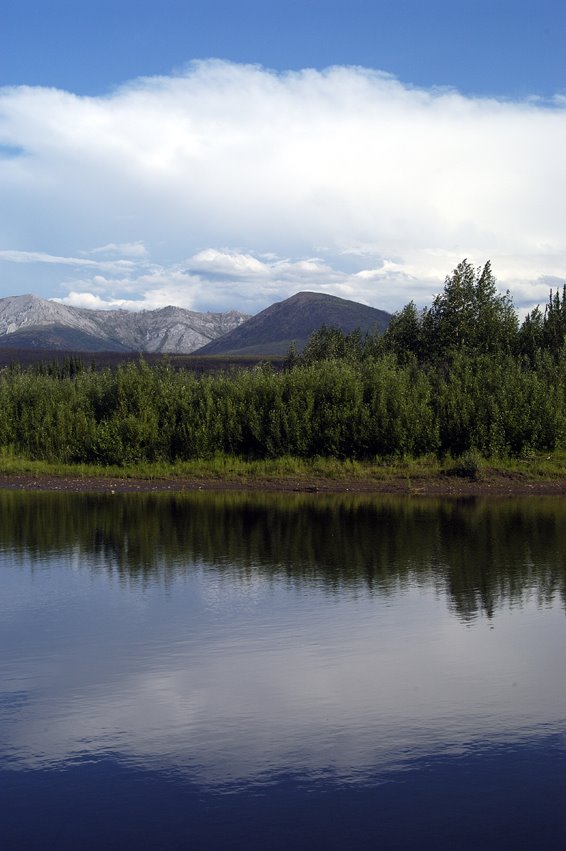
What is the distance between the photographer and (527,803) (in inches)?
341

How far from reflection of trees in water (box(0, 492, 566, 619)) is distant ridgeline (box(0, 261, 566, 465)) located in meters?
5.99

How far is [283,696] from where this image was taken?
11508 millimetres

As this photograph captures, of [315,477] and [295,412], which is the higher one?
[295,412]

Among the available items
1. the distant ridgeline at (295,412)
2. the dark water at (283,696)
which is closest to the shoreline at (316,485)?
the distant ridgeline at (295,412)

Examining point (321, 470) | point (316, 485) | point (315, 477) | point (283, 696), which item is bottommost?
point (283, 696)

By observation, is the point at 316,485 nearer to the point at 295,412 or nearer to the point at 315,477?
the point at 315,477

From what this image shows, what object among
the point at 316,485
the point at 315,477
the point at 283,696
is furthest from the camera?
the point at 315,477

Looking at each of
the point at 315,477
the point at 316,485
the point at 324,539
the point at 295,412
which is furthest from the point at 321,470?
the point at 324,539

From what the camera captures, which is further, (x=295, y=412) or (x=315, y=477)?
(x=295, y=412)

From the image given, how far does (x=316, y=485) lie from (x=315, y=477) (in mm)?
1124

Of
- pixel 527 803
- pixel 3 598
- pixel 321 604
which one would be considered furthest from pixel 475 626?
pixel 3 598

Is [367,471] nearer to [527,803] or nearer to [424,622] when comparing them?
[424,622]

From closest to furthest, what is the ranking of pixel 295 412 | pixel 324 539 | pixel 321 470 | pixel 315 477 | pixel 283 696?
pixel 283 696 → pixel 324 539 → pixel 315 477 → pixel 321 470 → pixel 295 412

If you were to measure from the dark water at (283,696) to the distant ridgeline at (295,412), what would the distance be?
55.1ft
